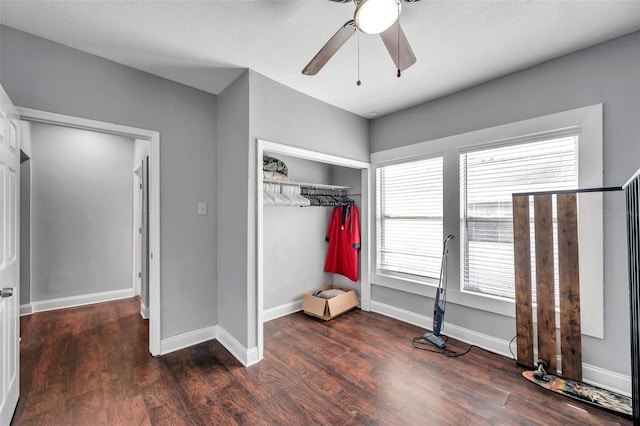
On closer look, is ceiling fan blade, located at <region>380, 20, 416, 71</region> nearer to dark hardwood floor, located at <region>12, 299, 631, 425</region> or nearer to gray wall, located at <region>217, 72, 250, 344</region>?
gray wall, located at <region>217, 72, 250, 344</region>

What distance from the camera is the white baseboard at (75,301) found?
3.62 meters

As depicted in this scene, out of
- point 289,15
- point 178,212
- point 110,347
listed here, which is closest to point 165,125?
point 178,212

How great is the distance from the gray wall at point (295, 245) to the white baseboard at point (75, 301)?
2529 mm

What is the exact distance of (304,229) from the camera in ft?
13.0

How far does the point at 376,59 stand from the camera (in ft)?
7.72

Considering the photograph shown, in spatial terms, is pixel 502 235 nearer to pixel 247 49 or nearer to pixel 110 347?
pixel 247 49

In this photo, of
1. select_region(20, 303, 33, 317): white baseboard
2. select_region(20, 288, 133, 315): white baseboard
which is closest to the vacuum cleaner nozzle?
select_region(20, 288, 133, 315): white baseboard

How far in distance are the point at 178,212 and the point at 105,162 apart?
2530 millimetres

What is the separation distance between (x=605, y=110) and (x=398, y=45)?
1.82m

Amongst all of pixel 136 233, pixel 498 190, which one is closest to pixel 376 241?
pixel 498 190

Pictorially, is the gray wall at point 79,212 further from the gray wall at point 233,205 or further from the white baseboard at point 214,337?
the gray wall at point 233,205

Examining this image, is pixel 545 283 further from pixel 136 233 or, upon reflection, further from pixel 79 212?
pixel 79 212

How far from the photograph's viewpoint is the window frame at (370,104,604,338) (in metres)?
2.13

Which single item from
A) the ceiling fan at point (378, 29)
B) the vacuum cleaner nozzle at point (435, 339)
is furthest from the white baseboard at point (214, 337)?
the ceiling fan at point (378, 29)
